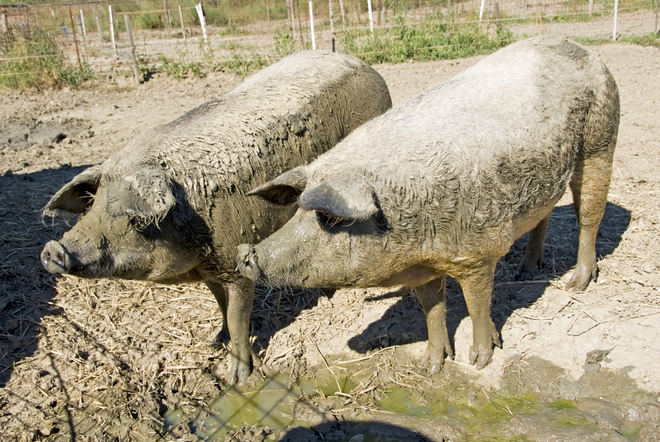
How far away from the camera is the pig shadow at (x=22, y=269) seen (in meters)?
5.01

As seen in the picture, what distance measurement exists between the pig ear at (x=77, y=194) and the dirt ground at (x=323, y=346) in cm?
142

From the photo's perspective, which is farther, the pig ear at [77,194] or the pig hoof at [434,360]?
the pig hoof at [434,360]

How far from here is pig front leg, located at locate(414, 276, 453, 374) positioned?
4.29 metres

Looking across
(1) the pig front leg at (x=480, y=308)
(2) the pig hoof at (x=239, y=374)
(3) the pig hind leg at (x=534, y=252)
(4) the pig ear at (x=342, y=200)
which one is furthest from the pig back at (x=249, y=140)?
(3) the pig hind leg at (x=534, y=252)

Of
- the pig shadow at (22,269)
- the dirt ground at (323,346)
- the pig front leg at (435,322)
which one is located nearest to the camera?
the dirt ground at (323,346)

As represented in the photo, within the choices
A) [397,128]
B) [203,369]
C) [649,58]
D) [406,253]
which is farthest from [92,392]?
[649,58]

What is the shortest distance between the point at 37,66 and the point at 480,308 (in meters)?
13.1

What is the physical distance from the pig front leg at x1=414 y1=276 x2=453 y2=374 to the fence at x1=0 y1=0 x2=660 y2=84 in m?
11.5

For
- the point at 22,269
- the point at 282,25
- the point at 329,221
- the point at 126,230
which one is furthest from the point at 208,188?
the point at 282,25

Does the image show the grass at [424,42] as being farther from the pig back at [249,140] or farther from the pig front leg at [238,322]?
Result: the pig front leg at [238,322]

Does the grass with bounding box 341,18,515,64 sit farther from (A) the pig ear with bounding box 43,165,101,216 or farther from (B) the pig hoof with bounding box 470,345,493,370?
(A) the pig ear with bounding box 43,165,101,216

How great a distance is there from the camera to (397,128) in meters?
3.74

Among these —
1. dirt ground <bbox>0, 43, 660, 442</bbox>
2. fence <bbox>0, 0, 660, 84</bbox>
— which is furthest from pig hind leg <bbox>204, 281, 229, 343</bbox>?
fence <bbox>0, 0, 660, 84</bbox>

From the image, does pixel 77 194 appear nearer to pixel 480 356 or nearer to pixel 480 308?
pixel 480 308
